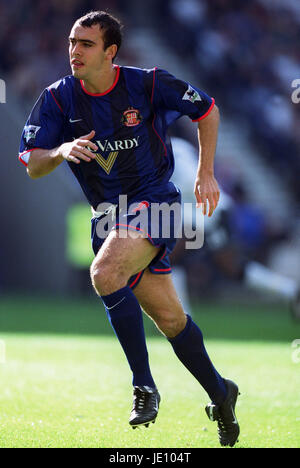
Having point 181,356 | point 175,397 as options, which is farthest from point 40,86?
point 181,356

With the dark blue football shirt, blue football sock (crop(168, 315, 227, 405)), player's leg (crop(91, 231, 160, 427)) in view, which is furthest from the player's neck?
blue football sock (crop(168, 315, 227, 405))

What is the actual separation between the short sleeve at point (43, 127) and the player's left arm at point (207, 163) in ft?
2.44

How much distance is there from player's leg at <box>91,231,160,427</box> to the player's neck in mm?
805

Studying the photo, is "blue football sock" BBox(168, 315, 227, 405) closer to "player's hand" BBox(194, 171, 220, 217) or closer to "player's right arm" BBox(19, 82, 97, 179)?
"player's hand" BBox(194, 171, 220, 217)

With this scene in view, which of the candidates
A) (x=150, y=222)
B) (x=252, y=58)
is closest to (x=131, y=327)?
(x=150, y=222)

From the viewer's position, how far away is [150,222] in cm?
426

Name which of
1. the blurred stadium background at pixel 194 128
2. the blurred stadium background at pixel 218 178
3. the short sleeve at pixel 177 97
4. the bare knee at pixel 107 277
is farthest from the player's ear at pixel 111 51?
the blurred stadium background at pixel 194 128

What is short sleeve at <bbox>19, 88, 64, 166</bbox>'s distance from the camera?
4301 millimetres

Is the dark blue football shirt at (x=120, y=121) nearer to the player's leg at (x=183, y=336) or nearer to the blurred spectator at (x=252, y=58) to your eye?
the player's leg at (x=183, y=336)

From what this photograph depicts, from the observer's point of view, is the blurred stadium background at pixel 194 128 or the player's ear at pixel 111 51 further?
the blurred stadium background at pixel 194 128

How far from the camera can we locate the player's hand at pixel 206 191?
4402 mm

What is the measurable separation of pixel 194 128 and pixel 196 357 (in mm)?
9922

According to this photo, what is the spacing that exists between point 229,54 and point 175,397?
398 inches

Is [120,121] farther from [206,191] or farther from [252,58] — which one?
[252,58]
